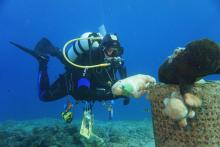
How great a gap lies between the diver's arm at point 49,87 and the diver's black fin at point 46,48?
43 cm

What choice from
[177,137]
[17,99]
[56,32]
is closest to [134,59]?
[56,32]

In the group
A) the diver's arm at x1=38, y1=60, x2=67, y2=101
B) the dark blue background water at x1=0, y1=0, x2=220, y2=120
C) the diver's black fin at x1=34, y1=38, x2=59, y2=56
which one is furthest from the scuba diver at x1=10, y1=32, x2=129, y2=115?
the dark blue background water at x1=0, y1=0, x2=220, y2=120

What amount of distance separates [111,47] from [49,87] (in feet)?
10.3

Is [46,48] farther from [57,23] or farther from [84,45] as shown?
[57,23]

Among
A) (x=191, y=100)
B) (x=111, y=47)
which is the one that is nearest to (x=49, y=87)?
(x=111, y=47)

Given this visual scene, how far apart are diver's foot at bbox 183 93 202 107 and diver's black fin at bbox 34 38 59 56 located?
6.40m

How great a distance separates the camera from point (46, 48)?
8.97m

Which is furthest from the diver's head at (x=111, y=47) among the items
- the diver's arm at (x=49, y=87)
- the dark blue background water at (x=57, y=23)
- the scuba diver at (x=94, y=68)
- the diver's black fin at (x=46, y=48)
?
the dark blue background water at (x=57, y=23)

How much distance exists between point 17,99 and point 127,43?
41820mm

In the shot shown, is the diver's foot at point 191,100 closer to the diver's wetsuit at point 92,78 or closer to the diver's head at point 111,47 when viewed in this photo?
the diver's wetsuit at point 92,78

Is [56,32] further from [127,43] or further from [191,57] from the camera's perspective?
[191,57]

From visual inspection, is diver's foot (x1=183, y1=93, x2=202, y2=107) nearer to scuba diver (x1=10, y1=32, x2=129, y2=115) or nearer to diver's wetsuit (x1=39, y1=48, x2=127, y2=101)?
scuba diver (x1=10, y1=32, x2=129, y2=115)

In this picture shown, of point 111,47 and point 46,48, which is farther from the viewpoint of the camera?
point 46,48

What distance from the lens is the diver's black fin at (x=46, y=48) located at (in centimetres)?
869
